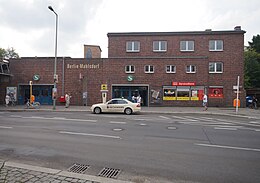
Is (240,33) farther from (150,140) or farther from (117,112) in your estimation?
(150,140)

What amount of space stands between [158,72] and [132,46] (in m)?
6.13

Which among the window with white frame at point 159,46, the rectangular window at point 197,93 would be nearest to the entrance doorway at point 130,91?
the rectangular window at point 197,93

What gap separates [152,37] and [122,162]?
24.0m

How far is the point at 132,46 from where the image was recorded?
27172mm

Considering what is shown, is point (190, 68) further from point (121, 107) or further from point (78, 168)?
point (78, 168)

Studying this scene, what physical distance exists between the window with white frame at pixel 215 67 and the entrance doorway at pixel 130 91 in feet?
30.8

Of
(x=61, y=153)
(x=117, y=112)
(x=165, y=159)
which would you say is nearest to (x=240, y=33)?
(x=117, y=112)

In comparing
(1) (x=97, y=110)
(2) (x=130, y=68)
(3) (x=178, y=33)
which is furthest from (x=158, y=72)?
(1) (x=97, y=110)

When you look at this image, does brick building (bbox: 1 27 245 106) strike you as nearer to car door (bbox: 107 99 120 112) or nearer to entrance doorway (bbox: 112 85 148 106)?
entrance doorway (bbox: 112 85 148 106)

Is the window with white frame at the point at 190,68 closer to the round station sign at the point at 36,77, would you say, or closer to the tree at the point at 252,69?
the round station sign at the point at 36,77

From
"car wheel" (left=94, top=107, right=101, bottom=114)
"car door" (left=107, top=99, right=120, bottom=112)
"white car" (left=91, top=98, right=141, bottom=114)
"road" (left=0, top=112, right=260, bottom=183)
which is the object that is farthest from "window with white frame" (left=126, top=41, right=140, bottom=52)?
"road" (left=0, top=112, right=260, bottom=183)

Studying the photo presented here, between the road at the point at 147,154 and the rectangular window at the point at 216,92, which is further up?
the rectangular window at the point at 216,92

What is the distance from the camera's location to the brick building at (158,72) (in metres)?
24.0

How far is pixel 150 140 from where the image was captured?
752 cm
